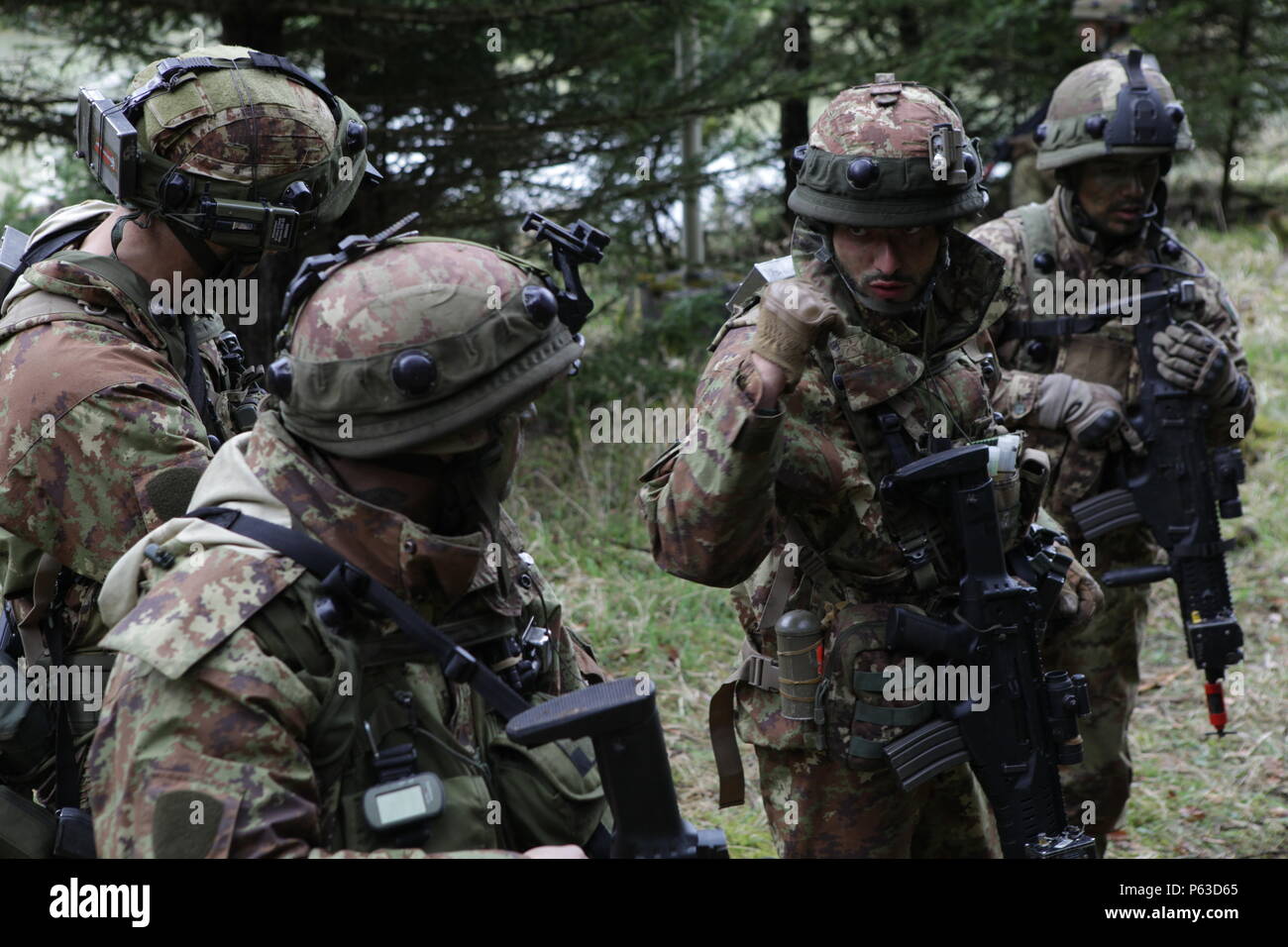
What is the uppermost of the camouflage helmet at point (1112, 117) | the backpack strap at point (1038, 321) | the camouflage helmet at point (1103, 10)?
the camouflage helmet at point (1103, 10)

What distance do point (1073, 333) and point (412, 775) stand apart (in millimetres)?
3393

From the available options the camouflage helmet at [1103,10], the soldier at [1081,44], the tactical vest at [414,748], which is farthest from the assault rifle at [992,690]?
the camouflage helmet at [1103,10]

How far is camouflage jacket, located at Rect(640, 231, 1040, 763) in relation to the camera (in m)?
2.83

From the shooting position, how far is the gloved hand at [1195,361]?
4543mm

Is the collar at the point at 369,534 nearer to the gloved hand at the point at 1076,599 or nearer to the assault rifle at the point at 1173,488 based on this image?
the gloved hand at the point at 1076,599

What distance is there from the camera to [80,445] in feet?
9.44

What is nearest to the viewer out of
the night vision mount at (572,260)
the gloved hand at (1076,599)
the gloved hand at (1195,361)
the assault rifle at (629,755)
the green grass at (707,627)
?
the assault rifle at (629,755)

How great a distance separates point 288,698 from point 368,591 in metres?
0.21

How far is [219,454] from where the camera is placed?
2311 mm

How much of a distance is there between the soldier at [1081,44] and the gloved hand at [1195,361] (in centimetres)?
387

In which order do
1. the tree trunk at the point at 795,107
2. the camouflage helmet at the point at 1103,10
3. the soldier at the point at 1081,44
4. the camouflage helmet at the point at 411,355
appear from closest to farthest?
the camouflage helmet at the point at 411,355, the soldier at the point at 1081,44, the tree trunk at the point at 795,107, the camouflage helmet at the point at 1103,10

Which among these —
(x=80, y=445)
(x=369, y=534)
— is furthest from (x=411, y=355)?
(x=80, y=445)
